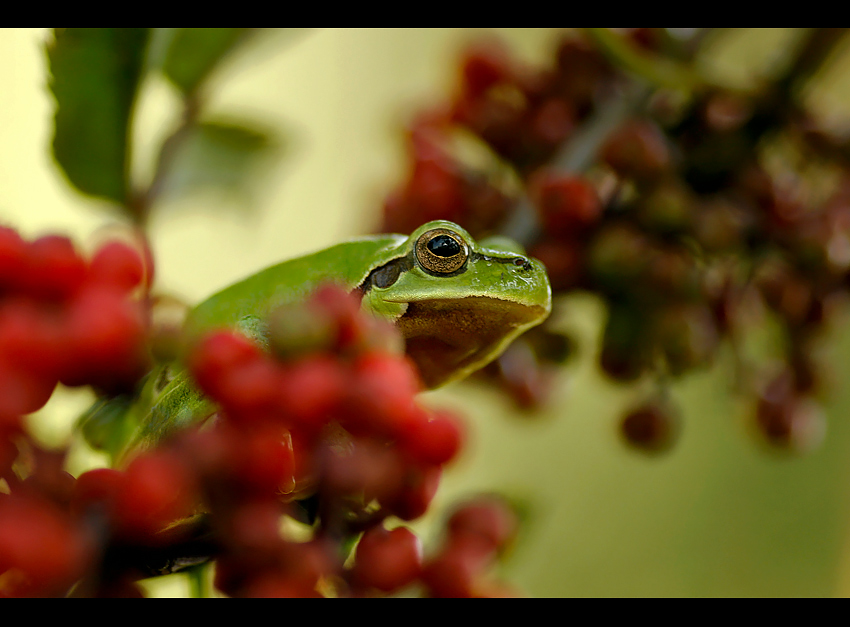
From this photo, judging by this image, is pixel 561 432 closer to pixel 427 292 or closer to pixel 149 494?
pixel 427 292

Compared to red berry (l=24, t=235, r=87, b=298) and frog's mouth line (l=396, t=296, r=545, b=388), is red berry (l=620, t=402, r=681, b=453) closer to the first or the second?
frog's mouth line (l=396, t=296, r=545, b=388)

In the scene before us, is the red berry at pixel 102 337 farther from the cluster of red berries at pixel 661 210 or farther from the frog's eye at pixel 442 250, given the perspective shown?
the cluster of red berries at pixel 661 210

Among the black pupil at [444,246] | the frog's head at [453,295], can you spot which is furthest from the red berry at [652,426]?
the black pupil at [444,246]

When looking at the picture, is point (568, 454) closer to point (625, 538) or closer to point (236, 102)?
point (625, 538)

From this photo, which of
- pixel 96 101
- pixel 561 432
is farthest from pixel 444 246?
pixel 561 432

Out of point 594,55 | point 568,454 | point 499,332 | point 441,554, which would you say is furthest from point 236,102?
point 441,554
